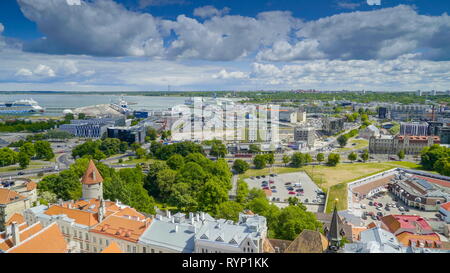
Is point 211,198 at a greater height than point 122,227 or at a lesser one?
lesser

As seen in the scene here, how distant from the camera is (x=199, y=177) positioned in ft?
119

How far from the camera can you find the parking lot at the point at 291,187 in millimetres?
37031

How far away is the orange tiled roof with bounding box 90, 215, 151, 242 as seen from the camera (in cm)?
1898

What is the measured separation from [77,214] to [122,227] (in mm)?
3773

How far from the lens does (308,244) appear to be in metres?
18.6

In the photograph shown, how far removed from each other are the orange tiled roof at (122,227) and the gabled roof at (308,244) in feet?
28.8

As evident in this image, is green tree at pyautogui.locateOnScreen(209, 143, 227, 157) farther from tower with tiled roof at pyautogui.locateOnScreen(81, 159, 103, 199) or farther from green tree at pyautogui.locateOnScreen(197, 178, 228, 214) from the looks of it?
tower with tiled roof at pyautogui.locateOnScreen(81, 159, 103, 199)

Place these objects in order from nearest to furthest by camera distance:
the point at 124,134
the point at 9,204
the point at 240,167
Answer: the point at 9,204, the point at 240,167, the point at 124,134

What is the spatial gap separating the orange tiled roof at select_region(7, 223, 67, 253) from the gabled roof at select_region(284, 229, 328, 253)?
12.4 meters

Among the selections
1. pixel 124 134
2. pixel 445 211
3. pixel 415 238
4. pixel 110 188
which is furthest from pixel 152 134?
pixel 415 238

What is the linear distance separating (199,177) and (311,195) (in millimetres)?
13616

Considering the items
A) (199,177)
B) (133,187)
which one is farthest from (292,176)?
(133,187)

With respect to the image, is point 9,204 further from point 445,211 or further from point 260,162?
point 445,211

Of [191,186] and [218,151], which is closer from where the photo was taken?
[191,186]
